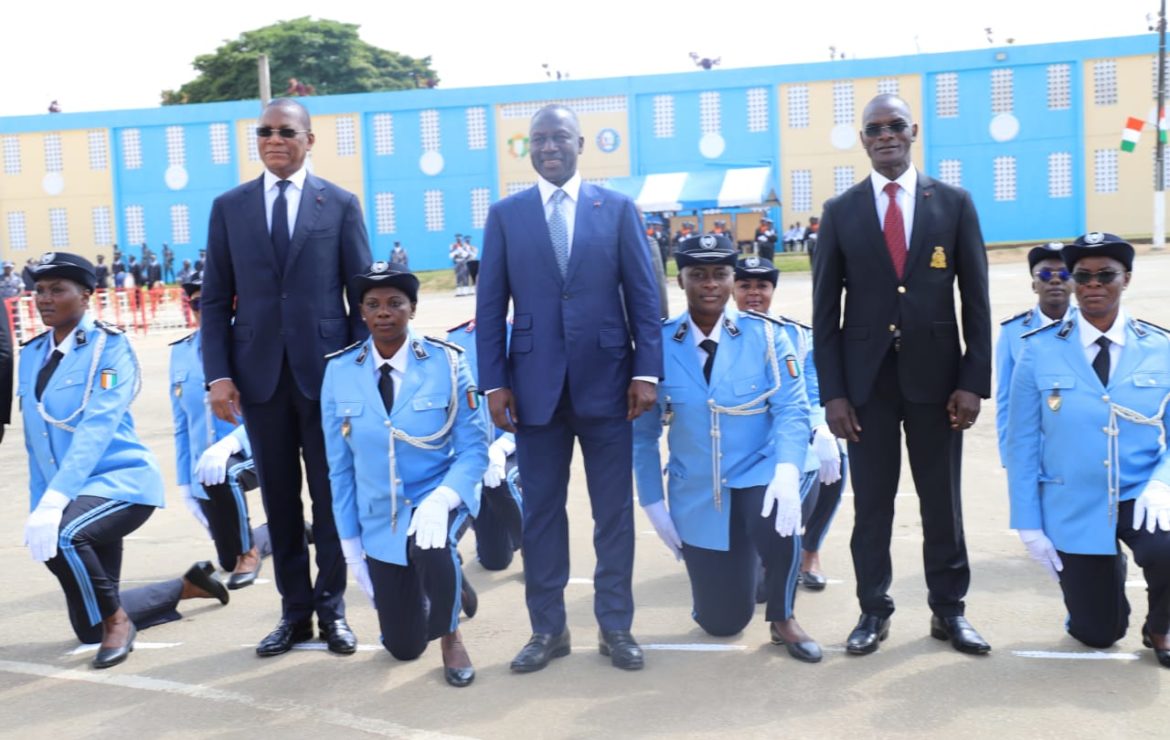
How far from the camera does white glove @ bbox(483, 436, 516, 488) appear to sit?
7.11 m

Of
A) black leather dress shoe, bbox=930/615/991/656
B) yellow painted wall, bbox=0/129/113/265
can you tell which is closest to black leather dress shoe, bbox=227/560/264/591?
black leather dress shoe, bbox=930/615/991/656

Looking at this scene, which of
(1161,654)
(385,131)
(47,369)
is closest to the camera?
(1161,654)

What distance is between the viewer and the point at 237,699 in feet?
17.0

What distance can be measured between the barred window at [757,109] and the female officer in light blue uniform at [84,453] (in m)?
42.6

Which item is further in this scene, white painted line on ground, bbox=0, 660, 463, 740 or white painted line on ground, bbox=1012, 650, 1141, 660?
white painted line on ground, bbox=1012, 650, 1141, 660

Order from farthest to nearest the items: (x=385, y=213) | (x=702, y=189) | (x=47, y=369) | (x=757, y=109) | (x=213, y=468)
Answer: (x=385, y=213) < (x=757, y=109) < (x=702, y=189) < (x=213, y=468) < (x=47, y=369)

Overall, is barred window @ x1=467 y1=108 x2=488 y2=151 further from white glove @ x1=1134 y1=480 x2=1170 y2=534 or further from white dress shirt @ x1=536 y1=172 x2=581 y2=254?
white glove @ x1=1134 y1=480 x2=1170 y2=534

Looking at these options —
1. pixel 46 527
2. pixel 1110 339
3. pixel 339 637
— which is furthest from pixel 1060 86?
pixel 46 527

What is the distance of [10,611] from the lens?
267 inches

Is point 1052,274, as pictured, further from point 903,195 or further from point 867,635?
point 867,635

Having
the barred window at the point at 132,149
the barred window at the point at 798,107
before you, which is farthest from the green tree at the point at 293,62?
the barred window at the point at 798,107

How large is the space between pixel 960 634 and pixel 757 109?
A: 4318cm

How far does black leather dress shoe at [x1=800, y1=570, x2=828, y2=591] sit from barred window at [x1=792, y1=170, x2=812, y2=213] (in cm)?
4145

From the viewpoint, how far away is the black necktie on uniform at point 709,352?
582 cm
